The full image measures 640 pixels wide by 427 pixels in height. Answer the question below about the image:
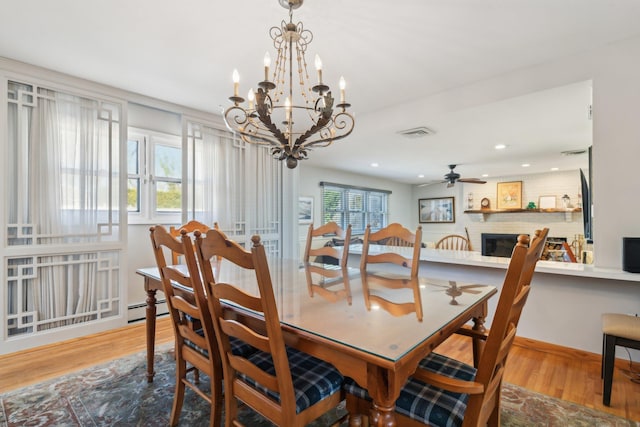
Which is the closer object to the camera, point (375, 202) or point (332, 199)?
point (332, 199)

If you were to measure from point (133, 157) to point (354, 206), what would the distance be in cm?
474

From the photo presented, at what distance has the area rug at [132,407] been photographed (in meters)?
1.69

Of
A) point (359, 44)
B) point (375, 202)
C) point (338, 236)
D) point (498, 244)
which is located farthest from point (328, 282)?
point (498, 244)

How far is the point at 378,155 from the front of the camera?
16.5 ft

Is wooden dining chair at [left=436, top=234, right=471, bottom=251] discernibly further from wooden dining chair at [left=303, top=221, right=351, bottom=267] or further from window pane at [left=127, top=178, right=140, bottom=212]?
window pane at [left=127, top=178, right=140, bottom=212]

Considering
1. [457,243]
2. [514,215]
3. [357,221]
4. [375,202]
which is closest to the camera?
[457,243]

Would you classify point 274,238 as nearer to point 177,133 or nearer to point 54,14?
point 177,133

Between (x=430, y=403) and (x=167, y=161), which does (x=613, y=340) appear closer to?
(x=430, y=403)

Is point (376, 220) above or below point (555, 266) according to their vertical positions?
above

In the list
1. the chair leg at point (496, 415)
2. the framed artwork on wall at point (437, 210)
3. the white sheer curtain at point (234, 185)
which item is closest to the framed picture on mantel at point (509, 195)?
the framed artwork on wall at point (437, 210)

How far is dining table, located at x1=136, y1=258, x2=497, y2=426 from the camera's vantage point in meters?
0.94

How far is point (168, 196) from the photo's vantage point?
3.75 m

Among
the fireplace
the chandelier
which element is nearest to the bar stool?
the chandelier

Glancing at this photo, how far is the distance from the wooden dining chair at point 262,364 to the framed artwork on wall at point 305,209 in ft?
14.7
